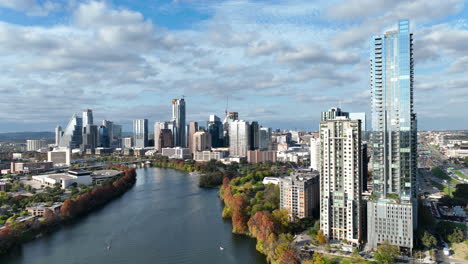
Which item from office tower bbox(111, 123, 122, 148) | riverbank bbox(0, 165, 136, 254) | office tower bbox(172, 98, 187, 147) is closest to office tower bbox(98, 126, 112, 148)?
office tower bbox(111, 123, 122, 148)

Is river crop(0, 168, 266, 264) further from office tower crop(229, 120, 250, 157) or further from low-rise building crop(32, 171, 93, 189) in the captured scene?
office tower crop(229, 120, 250, 157)

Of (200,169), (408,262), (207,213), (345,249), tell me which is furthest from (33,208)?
(200,169)

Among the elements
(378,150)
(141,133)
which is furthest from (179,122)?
(378,150)

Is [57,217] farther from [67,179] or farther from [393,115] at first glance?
[393,115]

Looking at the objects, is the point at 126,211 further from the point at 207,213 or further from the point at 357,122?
the point at 357,122

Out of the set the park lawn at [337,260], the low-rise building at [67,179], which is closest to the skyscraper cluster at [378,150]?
the park lawn at [337,260]

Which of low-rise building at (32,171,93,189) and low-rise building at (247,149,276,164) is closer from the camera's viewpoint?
low-rise building at (32,171,93,189)
